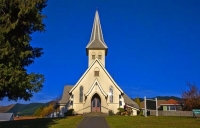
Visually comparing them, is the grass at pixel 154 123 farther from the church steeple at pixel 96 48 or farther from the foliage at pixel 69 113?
the church steeple at pixel 96 48

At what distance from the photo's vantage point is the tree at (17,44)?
17.9 metres

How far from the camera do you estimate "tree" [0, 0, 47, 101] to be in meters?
17.9

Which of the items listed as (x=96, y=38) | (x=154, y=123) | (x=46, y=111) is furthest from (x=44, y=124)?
(x=46, y=111)

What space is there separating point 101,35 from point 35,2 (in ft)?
108

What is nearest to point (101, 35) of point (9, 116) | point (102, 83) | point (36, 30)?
point (102, 83)

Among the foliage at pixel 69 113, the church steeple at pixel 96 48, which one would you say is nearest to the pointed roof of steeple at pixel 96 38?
the church steeple at pixel 96 48

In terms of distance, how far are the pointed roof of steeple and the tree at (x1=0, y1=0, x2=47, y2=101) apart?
28424 millimetres

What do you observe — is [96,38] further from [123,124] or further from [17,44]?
[17,44]

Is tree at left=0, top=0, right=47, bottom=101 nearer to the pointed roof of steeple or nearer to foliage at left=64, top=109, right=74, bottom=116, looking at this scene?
foliage at left=64, top=109, right=74, bottom=116

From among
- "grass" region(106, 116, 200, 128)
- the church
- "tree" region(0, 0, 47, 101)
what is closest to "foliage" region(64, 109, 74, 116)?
the church

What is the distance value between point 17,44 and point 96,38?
32.1 meters

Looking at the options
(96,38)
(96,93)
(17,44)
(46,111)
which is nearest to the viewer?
(17,44)

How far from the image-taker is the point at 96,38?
5109cm

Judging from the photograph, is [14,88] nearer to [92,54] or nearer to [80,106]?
[80,106]
